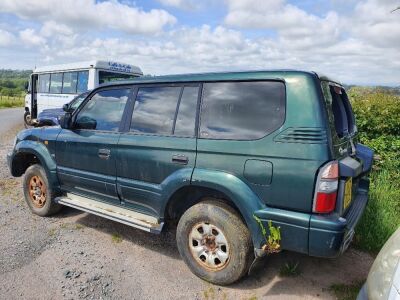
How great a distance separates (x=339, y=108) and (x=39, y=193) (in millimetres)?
4061

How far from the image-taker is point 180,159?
3.43 meters

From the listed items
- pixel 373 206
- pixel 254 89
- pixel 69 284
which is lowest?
pixel 69 284

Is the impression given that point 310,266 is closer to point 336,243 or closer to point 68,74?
point 336,243

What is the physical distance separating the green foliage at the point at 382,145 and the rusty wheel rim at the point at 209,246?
1972 millimetres

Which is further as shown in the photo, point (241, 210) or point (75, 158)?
point (75, 158)

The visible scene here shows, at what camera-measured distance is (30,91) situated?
17062mm

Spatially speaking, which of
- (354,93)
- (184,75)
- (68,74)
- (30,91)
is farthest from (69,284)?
(30,91)

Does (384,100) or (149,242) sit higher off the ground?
(384,100)

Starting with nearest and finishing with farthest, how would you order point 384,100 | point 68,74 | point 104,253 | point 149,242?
point 104,253 → point 149,242 → point 384,100 → point 68,74

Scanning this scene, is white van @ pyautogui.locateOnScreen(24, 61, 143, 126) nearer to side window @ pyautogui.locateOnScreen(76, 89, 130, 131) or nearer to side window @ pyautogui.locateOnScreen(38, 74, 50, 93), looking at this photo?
side window @ pyautogui.locateOnScreen(38, 74, 50, 93)

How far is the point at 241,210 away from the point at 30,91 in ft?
54.3

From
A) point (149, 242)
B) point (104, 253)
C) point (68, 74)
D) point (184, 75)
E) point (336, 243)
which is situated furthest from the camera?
point (68, 74)

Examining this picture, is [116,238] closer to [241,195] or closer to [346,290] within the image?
[241,195]

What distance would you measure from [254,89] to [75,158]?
243cm
